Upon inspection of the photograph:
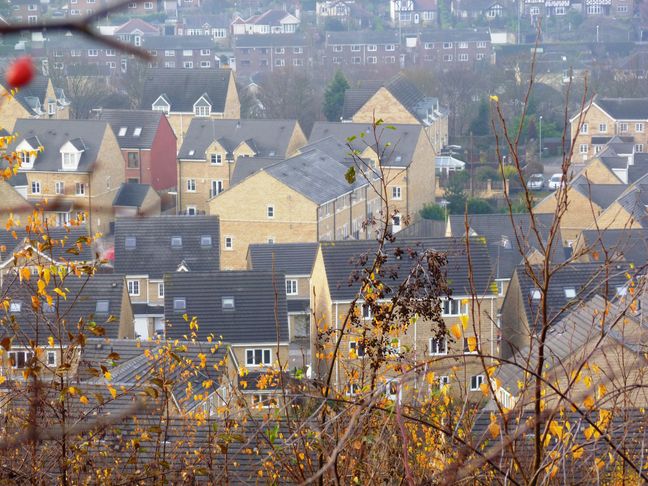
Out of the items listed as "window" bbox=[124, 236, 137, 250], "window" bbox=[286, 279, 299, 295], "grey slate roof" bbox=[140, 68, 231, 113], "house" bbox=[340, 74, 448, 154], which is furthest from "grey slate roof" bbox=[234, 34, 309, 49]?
"window" bbox=[286, 279, 299, 295]

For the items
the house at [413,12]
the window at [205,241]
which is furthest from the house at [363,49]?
the window at [205,241]

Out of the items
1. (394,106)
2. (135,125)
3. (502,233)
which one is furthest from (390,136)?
(502,233)

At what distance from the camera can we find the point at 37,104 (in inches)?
1799

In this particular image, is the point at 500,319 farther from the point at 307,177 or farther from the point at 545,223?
the point at 307,177

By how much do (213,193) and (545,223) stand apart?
40.8ft

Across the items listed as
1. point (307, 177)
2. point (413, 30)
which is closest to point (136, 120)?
point (307, 177)

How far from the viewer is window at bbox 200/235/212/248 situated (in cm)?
2900

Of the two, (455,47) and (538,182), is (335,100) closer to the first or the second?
(538,182)

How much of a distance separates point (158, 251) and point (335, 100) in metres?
21.8

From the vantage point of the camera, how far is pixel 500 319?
23.5 m

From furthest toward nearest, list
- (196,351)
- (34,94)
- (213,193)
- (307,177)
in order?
(34,94) < (213,193) < (307,177) < (196,351)

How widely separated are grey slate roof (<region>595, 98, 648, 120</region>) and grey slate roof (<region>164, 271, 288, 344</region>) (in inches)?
1119

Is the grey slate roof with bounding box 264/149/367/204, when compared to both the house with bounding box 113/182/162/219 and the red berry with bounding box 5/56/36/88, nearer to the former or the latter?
the house with bounding box 113/182/162/219

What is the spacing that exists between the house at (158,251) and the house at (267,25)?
194 feet
